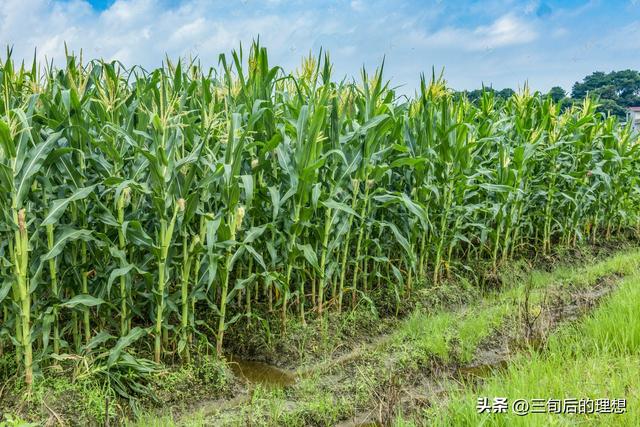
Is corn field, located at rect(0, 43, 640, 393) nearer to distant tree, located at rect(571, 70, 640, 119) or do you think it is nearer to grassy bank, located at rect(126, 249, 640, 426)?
grassy bank, located at rect(126, 249, 640, 426)

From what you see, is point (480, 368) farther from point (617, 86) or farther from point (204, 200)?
point (617, 86)

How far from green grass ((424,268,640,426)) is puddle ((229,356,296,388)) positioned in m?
1.25

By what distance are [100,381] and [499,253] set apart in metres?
5.17

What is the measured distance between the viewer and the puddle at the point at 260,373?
3787 millimetres

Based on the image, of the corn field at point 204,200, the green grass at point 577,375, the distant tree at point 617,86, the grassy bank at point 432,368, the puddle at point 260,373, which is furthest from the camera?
the distant tree at point 617,86

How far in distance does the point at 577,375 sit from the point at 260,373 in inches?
81.9

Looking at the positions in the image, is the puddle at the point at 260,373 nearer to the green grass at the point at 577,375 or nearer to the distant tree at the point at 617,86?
the green grass at the point at 577,375

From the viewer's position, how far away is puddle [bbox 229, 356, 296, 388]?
3.79 meters

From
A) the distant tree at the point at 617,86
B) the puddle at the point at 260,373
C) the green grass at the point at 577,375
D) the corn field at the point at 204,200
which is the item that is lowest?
the puddle at the point at 260,373

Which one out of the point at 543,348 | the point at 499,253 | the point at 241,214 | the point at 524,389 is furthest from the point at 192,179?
the point at 499,253

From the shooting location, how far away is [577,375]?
9.75ft

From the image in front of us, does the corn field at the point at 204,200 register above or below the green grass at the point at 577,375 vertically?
above

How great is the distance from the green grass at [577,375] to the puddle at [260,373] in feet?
4.09

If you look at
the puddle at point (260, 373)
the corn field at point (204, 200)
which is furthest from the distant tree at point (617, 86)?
the puddle at point (260, 373)
